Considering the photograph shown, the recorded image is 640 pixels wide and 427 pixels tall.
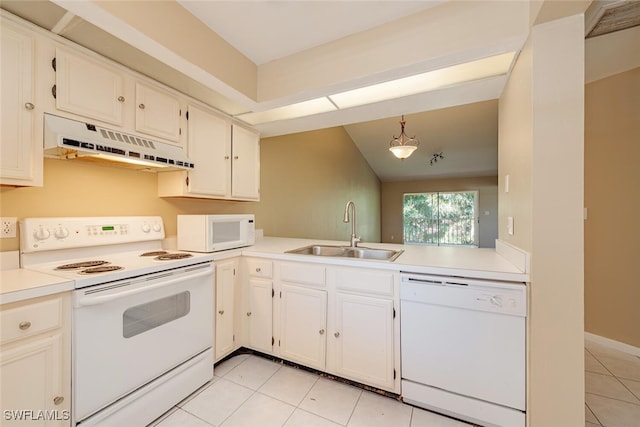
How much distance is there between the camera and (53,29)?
1304mm

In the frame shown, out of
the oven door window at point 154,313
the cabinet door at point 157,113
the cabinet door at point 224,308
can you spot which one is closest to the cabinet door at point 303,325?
the cabinet door at point 224,308

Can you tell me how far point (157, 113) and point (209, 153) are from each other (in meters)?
0.48

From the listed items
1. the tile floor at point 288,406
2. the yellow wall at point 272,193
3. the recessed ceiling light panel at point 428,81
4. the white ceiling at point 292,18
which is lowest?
the tile floor at point 288,406

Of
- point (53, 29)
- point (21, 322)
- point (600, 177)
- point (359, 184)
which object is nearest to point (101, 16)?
point (53, 29)

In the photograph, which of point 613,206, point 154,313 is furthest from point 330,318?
point 613,206

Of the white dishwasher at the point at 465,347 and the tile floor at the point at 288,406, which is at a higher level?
the white dishwasher at the point at 465,347

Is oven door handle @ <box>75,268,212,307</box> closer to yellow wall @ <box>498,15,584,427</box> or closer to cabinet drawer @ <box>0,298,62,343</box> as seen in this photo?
cabinet drawer @ <box>0,298,62,343</box>

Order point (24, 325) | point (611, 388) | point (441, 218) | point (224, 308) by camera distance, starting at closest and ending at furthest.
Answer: point (24, 325)
point (611, 388)
point (224, 308)
point (441, 218)

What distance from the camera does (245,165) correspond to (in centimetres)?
255

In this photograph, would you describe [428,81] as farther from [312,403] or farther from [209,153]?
[312,403]

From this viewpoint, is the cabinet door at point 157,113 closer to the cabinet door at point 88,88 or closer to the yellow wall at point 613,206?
the cabinet door at point 88,88

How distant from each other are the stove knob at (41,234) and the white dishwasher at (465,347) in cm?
212

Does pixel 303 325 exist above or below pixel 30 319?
below

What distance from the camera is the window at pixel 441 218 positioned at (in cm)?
776
